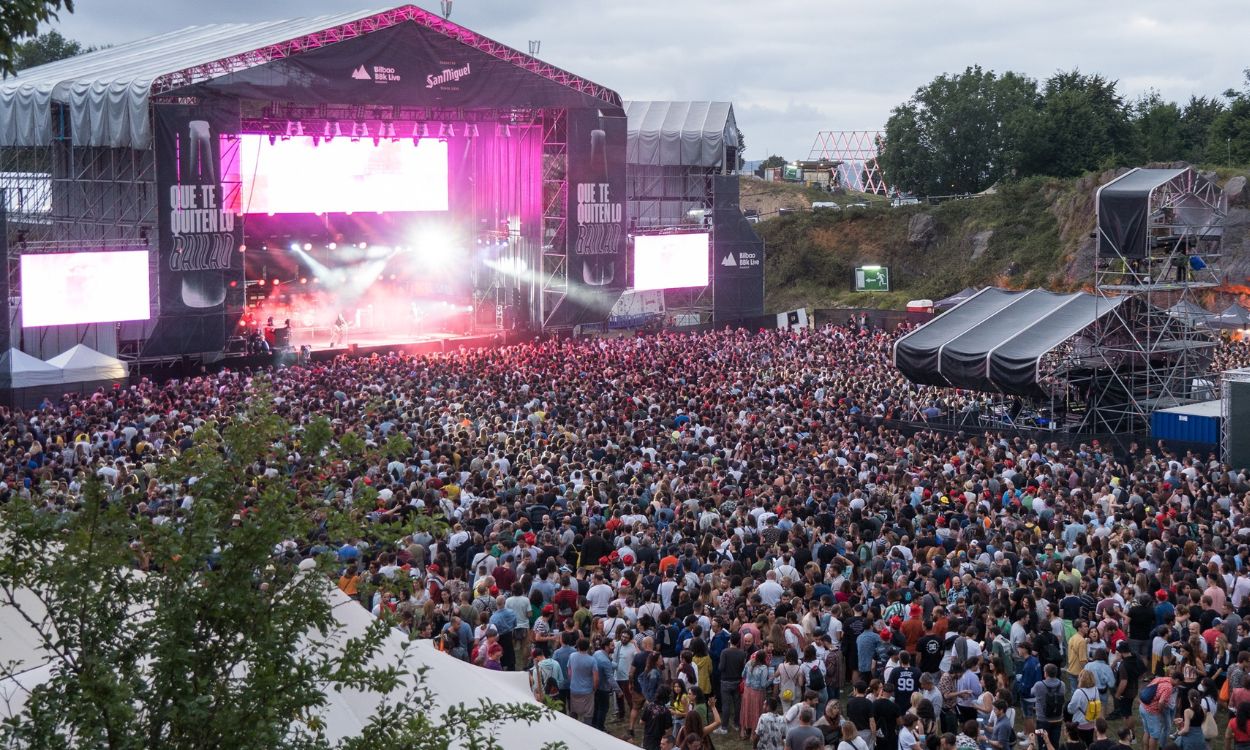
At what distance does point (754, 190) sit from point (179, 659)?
61.9 metres

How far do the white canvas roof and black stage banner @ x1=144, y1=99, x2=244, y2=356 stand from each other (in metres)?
0.68

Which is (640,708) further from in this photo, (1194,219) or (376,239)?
(376,239)

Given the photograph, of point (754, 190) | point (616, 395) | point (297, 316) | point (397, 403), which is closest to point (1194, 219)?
point (616, 395)

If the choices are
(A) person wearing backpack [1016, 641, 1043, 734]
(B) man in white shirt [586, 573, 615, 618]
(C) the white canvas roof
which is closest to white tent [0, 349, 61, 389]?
(C) the white canvas roof

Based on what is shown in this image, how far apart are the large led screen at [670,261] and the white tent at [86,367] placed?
17.2 meters

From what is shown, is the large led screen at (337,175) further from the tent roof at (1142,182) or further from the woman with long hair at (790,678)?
the woman with long hair at (790,678)

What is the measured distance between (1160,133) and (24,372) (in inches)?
→ 1931

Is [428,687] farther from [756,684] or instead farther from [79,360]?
[79,360]

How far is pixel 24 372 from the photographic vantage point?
2431 centimetres

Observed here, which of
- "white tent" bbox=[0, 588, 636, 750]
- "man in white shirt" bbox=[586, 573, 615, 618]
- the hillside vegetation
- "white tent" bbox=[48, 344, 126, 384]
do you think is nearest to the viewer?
"white tent" bbox=[0, 588, 636, 750]

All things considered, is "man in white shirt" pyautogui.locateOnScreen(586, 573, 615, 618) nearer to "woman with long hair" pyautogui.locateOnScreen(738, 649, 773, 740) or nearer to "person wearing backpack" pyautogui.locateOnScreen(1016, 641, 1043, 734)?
"woman with long hair" pyautogui.locateOnScreen(738, 649, 773, 740)

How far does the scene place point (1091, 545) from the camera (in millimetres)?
12828

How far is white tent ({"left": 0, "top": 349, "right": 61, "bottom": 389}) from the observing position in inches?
952

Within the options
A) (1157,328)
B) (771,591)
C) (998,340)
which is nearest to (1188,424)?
(1157,328)
